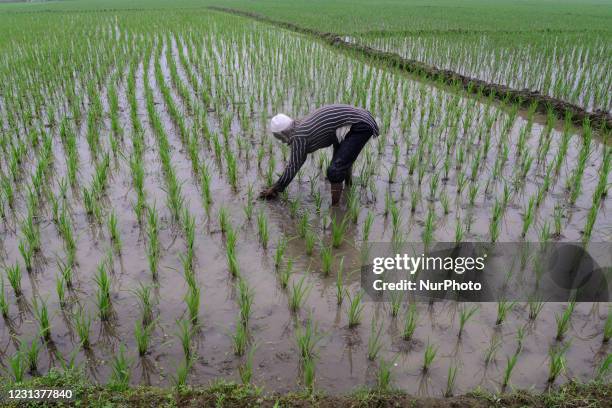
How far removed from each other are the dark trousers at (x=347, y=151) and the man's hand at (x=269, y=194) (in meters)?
0.46

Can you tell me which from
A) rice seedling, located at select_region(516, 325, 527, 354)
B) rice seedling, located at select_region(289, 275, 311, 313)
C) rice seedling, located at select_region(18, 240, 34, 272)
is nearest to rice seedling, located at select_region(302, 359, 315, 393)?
rice seedling, located at select_region(289, 275, 311, 313)

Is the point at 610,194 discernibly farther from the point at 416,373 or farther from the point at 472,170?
the point at 416,373

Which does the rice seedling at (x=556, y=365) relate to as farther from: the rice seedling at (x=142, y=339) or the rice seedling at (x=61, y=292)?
the rice seedling at (x=61, y=292)

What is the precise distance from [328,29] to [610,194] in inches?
418

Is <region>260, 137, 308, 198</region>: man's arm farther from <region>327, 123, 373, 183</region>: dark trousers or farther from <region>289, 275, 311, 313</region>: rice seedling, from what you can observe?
<region>289, 275, 311, 313</region>: rice seedling

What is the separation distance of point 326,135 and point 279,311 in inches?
57.5

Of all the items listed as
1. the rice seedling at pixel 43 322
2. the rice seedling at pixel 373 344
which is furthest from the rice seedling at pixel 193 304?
the rice seedling at pixel 373 344

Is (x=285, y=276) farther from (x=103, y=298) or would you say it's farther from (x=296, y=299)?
(x=103, y=298)

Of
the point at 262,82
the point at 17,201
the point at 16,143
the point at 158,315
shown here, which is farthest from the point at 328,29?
the point at 158,315

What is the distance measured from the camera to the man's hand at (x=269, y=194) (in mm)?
3760

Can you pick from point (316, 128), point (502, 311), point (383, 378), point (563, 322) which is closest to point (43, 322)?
point (383, 378)

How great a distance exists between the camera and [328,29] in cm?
1317

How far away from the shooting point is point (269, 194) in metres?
3.80

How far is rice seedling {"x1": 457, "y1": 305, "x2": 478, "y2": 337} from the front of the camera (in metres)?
2.44
